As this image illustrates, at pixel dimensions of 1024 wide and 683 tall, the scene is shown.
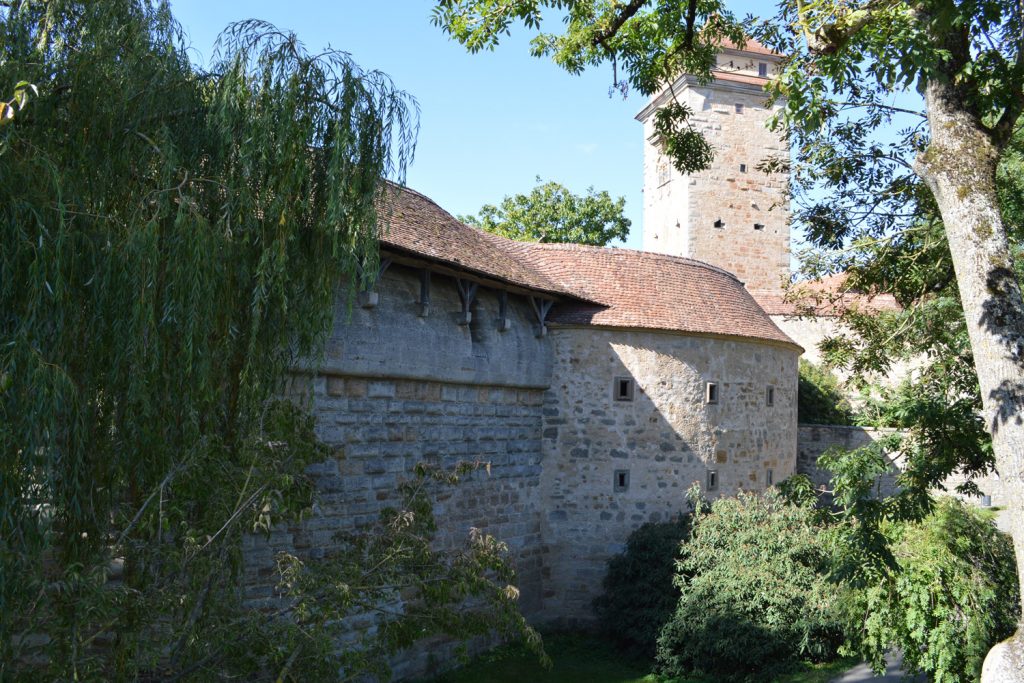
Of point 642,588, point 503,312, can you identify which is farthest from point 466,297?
point 642,588

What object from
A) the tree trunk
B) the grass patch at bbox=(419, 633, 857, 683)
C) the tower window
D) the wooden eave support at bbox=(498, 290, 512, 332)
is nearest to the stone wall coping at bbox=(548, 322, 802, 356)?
the tower window

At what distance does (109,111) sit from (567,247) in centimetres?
1066

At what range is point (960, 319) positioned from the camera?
405 inches

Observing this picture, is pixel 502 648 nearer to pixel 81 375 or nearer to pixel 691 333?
pixel 691 333

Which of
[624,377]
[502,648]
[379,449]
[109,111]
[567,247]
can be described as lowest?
[502,648]

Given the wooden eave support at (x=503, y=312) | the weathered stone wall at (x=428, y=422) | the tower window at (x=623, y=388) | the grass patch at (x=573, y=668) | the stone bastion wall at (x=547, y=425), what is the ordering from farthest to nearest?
1. the tower window at (x=623, y=388)
2. the wooden eave support at (x=503, y=312)
3. the grass patch at (x=573, y=668)
4. the stone bastion wall at (x=547, y=425)
5. the weathered stone wall at (x=428, y=422)

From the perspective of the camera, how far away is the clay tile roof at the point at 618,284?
13.9 m

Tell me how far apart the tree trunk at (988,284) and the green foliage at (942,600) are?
8.61 feet

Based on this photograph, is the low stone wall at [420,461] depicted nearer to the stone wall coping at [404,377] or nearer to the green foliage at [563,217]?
the stone wall coping at [404,377]

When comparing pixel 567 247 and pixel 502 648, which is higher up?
pixel 567 247

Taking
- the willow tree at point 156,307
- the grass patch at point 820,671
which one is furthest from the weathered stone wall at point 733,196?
the willow tree at point 156,307

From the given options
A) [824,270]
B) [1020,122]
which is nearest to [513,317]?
[824,270]

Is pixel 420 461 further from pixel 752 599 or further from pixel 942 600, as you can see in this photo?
pixel 942 600

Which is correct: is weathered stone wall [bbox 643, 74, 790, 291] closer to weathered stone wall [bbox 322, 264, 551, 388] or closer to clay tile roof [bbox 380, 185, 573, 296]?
clay tile roof [bbox 380, 185, 573, 296]
